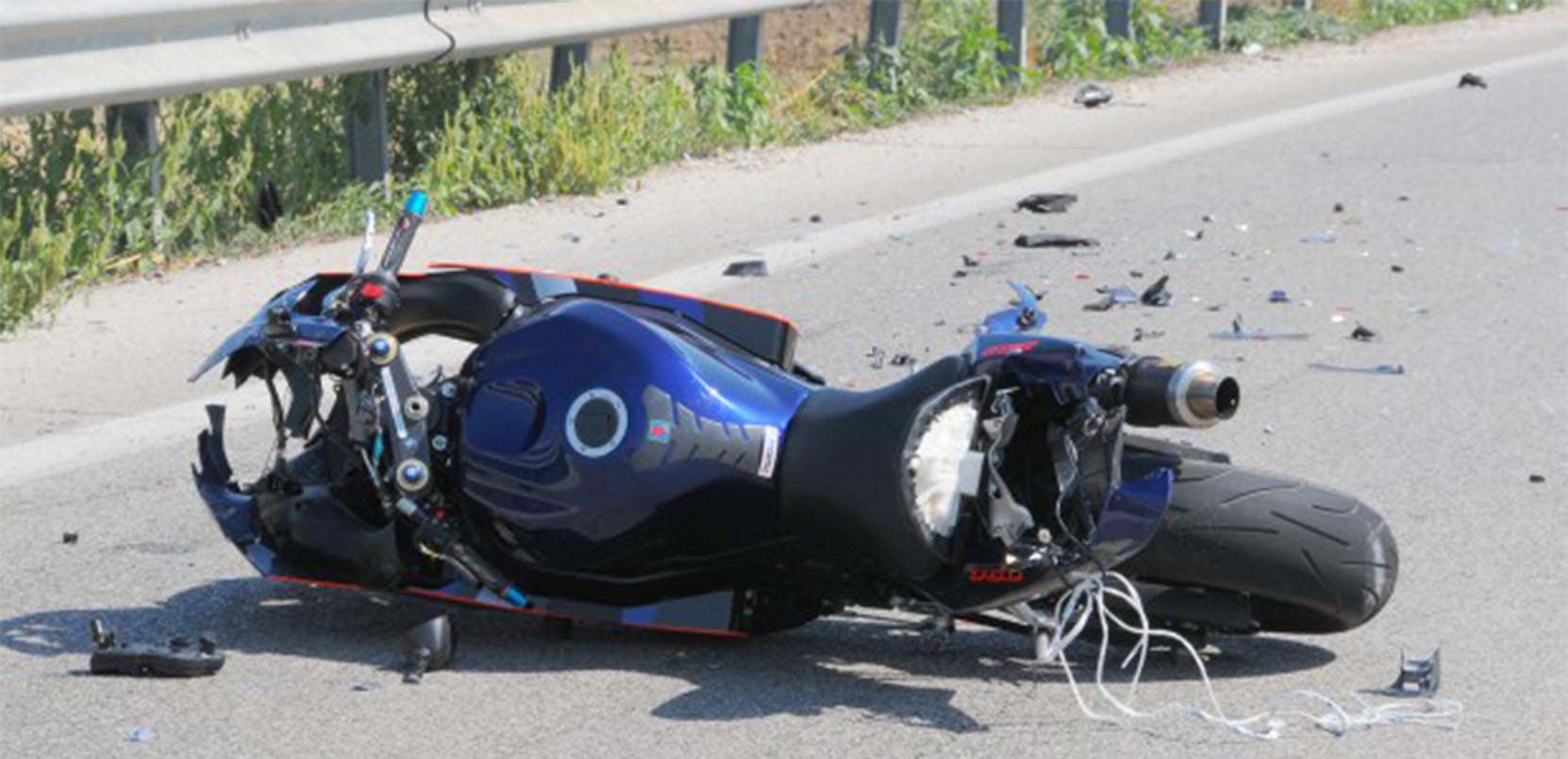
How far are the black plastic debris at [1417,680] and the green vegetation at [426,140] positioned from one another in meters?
3.19

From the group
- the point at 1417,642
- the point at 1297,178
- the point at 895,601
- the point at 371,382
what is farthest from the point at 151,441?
the point at 1297,178

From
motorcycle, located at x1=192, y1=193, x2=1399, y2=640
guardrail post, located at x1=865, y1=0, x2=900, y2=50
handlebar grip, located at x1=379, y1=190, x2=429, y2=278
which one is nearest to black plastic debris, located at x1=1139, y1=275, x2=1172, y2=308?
motorcycle, located at x1=192, y1=193, x2=1399, y2=640

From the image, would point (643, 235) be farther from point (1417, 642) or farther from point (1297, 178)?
point (1417, 642)

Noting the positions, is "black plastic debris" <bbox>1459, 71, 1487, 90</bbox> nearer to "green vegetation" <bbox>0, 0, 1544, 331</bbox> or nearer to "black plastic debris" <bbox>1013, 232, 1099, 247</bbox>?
"green vegetation" <bbox>0, 0, 1544, 331</bbox>

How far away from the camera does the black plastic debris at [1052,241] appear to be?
10180 millimetres

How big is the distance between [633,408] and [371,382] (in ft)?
1.70

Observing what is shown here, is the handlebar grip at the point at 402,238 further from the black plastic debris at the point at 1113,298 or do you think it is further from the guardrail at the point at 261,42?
the black plastic debris at the point at 1113,298

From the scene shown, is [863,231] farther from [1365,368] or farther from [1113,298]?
[1365,368]

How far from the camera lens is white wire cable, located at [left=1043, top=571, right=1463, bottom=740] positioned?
499cm

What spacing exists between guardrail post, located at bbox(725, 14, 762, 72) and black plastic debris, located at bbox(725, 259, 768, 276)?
3.53m

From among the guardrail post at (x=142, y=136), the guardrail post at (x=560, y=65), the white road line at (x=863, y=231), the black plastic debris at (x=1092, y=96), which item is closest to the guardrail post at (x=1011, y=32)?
the black plastic debris at (x=1092, y=96)

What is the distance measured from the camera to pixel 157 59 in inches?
357

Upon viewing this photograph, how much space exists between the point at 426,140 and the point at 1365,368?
407 centimetres

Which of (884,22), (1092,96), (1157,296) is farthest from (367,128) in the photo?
(1092,96)
